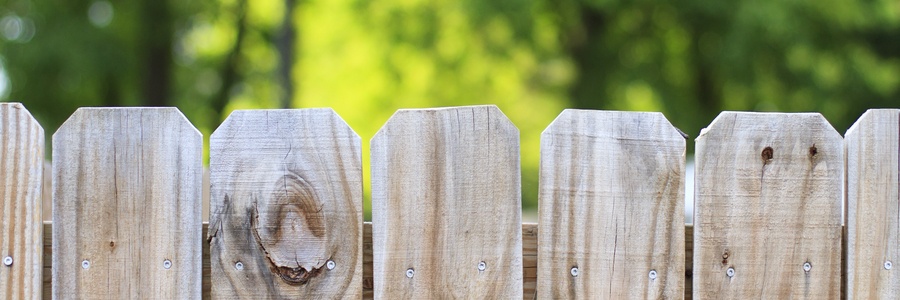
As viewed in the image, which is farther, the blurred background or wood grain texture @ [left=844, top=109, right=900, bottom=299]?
the blurred background

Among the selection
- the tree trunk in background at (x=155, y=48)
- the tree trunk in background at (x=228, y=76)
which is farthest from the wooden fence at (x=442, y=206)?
the tree trunk in background at (x=228, y=76)

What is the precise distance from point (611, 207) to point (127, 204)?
3.44ft

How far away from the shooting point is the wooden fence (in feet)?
6.22

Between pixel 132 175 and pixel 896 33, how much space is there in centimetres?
1458

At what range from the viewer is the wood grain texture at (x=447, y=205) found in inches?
74.3

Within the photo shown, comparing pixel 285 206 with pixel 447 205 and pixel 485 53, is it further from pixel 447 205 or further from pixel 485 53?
pixel 485 53

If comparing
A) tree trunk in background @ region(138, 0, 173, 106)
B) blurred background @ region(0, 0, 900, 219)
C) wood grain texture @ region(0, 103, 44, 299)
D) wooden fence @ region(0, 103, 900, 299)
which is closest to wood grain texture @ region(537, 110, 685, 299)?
wooden fence @ region(0, 103, 900, 299)

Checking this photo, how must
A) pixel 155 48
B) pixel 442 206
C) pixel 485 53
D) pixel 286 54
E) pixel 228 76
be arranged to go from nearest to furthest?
pixel 442 206, pixel 286 54, pixel 485 53, pixel 155 48, pixel 228 76

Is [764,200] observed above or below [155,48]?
below

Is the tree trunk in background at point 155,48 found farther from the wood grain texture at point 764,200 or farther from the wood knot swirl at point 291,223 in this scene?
the wood grain texture at point 764,200

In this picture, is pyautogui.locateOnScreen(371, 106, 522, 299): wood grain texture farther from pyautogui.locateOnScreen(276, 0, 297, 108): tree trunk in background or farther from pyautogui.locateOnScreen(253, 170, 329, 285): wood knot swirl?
pyautogui.locateOnScreen(276, 0, 297, 108): tree trunk in background

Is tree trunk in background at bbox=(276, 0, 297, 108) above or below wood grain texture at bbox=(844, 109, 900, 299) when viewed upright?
above

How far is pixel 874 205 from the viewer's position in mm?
1920

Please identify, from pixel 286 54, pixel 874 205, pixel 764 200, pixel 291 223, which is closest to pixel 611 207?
pixel 764 200
